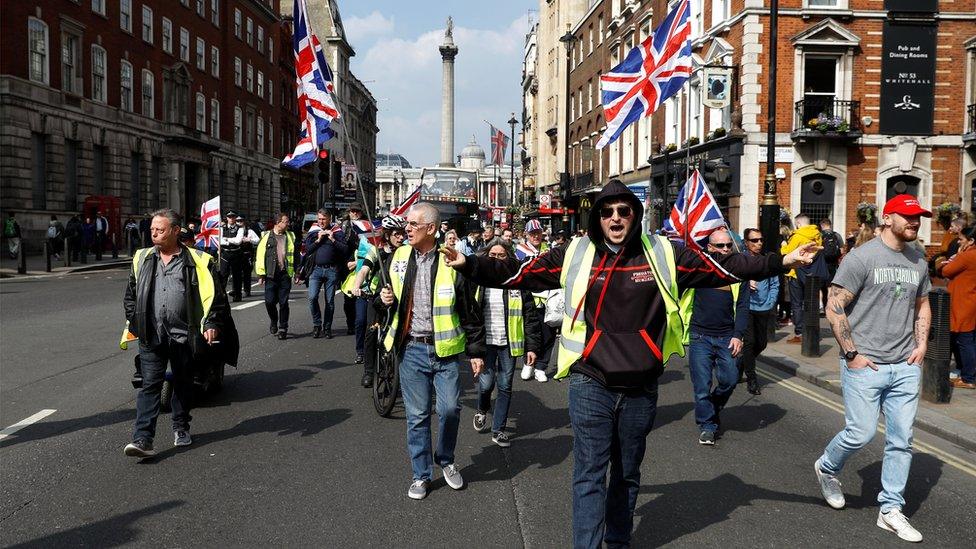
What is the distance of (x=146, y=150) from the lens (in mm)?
38406

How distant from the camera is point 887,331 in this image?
16.0 feet

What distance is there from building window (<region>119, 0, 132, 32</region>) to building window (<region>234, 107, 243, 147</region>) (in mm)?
14785

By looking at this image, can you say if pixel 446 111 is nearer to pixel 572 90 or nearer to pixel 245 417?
pixel 572 90

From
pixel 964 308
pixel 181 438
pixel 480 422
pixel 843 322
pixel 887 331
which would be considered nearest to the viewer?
pixel 887 331

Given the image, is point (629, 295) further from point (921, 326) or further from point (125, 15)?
point (125, 15)

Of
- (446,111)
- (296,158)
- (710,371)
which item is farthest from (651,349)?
(446,111)

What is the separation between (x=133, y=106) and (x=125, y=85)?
A: 3.27 ft

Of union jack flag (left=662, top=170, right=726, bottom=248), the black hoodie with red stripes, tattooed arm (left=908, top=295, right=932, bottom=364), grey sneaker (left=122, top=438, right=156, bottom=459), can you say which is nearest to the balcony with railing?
union jack flag (left=662, top=170, right=726, bottom=248)

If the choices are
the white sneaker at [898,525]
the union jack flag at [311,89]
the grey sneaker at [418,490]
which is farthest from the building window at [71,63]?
the white sneaker at [898,525]

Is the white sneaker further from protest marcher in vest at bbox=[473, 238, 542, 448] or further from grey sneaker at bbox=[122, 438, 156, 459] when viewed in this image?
grey sneaker at bbox=[122, 438, 156, 459]

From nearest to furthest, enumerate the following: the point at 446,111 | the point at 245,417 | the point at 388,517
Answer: the point at 388,517
the point at 245,417
the point at 446,111

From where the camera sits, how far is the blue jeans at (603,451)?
3865mm

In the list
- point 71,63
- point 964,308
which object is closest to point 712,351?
point 964,308

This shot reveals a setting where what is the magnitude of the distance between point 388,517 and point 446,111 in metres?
87.1
